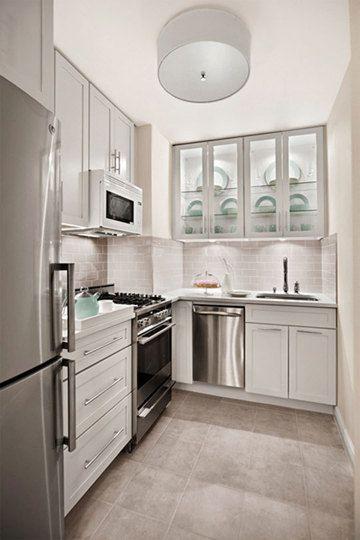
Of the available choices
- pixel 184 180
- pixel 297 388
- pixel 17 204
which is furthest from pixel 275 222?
pixel 17 204

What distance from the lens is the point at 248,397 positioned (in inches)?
108

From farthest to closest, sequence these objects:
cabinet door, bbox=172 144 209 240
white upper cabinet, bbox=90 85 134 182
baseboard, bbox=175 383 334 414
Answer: cabinet door, bbox=172 144 209 240 < baseboard, bbox=175 383 334 414 < white upper cabinet, bbox=90 85 134 182

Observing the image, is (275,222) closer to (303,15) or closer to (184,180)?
(184,180)

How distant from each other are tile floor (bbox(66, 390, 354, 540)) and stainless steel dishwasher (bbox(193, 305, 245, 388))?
43 cm

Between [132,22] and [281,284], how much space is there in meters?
2.62

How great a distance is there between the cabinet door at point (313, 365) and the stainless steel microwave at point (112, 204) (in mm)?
1709

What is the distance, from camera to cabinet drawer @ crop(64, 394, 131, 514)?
139cm

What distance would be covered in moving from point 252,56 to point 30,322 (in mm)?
1993


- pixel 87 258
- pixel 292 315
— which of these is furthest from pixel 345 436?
pixel 87 258

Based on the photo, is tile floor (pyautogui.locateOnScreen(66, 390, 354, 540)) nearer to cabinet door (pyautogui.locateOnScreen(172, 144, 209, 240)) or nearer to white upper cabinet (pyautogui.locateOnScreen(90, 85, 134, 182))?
cabinet door (pyautogui.locateOnScreen(172, 144, 209, 240))

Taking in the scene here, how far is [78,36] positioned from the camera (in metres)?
1.68

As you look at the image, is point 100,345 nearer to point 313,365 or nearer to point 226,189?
point 313,365

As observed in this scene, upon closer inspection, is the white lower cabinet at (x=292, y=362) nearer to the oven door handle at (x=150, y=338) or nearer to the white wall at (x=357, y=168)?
the oven door handle at (x=150, y=338)

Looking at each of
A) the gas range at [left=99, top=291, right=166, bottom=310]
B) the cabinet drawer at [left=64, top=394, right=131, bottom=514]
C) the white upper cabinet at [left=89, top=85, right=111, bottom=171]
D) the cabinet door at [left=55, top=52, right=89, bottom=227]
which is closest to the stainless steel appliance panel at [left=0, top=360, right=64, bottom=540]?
the cabinet drawer at [left=64, top=394, right=131, bottom=514]
